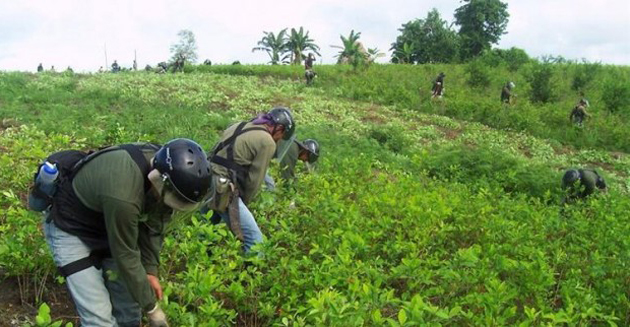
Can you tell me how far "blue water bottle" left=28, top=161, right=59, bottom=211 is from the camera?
2863mm

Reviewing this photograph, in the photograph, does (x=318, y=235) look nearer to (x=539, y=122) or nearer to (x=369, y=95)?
(x=539, y=122)

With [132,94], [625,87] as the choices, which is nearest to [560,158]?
[625,87]

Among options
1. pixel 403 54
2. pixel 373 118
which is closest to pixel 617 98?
pixel 373 118

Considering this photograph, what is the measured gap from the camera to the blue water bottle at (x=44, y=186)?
286 cm

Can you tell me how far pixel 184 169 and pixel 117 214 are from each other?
1.29 feet

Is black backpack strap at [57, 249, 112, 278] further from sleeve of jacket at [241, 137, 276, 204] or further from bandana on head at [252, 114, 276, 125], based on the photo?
bandana on head at [252, 114, 276, 125]

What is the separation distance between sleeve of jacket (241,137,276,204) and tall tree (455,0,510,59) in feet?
136

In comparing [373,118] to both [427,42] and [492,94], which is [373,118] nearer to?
[492,94]

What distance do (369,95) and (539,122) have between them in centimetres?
718

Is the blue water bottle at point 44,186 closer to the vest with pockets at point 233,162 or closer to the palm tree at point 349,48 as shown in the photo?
the vest with pockets at point 233,162

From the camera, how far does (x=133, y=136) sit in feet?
33.0

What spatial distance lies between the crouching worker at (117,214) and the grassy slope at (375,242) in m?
0.34

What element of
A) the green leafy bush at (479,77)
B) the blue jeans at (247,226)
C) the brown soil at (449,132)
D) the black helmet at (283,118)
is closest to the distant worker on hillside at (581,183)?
the black helmet at (283,118)

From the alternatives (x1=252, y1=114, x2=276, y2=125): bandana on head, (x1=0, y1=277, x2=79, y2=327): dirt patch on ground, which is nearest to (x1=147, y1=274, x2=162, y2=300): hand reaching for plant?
(x1=0, y1=277, x2=79, y2=327): dirt patch on ground
